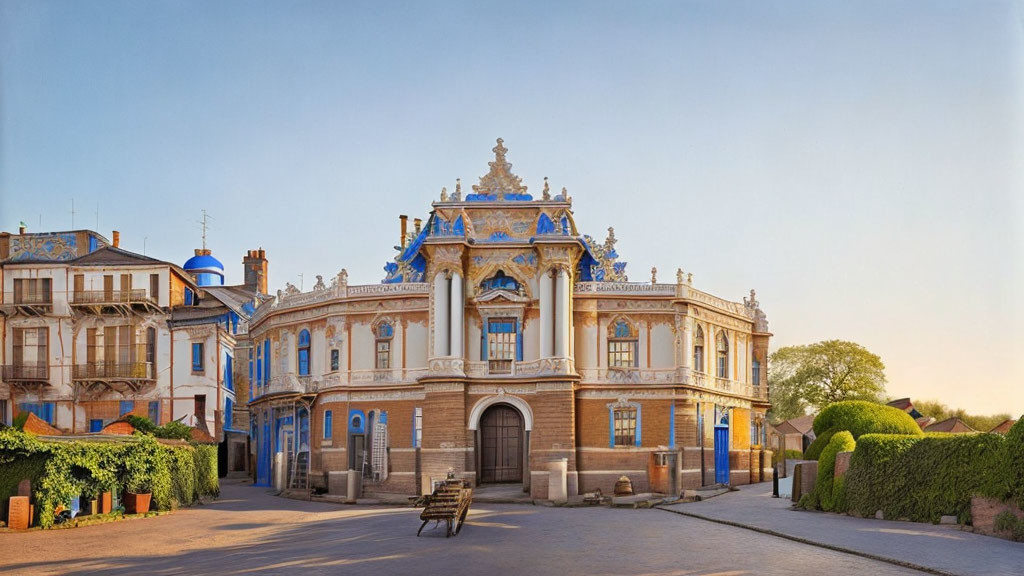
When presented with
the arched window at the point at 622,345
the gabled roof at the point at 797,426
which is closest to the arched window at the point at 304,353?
the arched window at the point at 622,345

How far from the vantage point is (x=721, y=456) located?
4912 centimetres

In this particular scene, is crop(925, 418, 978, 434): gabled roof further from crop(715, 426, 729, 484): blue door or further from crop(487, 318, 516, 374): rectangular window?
crop(487, 318, 516, 374): rectangular window

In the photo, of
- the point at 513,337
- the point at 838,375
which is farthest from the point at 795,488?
the point at 838,375

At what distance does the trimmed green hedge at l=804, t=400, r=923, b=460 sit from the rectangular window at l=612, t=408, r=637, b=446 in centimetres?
766

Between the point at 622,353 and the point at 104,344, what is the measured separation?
100 ft

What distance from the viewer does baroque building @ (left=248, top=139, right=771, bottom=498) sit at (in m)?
44.9

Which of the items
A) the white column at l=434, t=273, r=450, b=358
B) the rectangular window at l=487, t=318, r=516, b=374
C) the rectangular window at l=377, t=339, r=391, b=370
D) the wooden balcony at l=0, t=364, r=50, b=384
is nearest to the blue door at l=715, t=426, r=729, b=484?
the rectangular window at l=487, t=318, r=516, b=374

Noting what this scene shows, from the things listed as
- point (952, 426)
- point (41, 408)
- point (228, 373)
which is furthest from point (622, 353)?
point (952, 426)

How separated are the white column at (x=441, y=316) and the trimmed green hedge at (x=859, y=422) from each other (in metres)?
15.3

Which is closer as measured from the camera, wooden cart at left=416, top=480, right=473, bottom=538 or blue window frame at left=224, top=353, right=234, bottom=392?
wooden cart at left=416, top=480, right=473, bottom=538

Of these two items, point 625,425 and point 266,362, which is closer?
point 625,425

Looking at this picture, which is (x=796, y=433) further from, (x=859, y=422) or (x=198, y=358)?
(x=198, y=358)

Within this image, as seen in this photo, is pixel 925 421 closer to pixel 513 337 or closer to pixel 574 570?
pixel 513 337

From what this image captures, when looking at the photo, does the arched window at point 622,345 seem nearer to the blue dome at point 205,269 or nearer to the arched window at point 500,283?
the arched window at point 500,283
